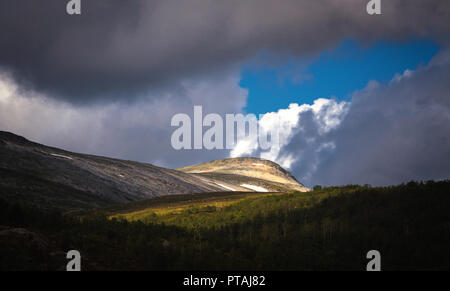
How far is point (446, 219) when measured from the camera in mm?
33281

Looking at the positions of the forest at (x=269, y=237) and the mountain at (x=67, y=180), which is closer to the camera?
the forest at (x=269, y=237)

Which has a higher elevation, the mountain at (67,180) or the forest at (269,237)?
the mountain at (67,180)

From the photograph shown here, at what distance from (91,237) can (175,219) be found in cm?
2726

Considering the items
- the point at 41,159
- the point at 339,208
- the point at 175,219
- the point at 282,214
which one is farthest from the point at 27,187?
the point at 339,208

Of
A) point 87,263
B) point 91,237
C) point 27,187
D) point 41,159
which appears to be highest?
point 41,159

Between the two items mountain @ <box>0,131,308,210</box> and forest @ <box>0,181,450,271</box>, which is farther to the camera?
mountain @ <box>0,131,308,210</box>

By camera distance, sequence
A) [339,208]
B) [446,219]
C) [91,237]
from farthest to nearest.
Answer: [339,208]
[446,219]
[91,237]

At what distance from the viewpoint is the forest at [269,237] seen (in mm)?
22062

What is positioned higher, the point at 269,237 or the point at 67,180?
the point at 67,180

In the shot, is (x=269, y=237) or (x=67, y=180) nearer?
(x=269, y=237)

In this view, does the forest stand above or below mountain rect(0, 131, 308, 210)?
below

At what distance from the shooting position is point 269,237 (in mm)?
35438

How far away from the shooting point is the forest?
869 inches
